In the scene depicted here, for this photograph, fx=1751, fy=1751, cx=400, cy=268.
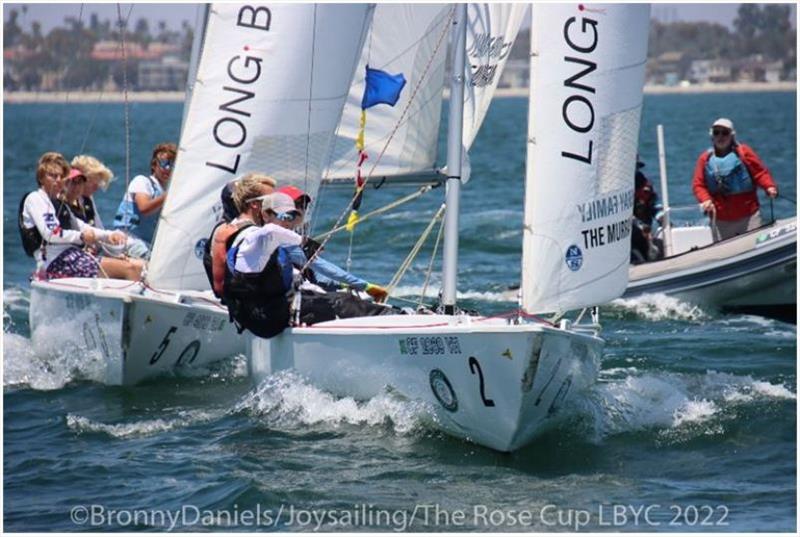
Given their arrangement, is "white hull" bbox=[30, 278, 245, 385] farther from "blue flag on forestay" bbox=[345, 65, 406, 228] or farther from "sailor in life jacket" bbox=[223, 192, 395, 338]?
"sailor in life jacket" bbox=[223, 192, 395, 338]

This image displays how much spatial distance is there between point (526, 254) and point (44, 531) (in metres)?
2.84

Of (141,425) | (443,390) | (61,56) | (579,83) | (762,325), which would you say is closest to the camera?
(579,83)

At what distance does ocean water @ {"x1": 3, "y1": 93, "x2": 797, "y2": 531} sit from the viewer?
862cm

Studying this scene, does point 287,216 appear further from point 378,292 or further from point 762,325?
point 762,325

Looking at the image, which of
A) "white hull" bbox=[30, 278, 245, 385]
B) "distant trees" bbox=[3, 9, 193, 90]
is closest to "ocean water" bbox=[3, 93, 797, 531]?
"white hull" bbox=[30, 278, 245, 385]

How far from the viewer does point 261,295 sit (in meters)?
10.0

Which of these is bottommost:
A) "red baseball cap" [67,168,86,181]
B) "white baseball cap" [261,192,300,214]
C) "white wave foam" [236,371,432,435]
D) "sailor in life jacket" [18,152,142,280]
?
"white wave foam" [236,371,432,435]

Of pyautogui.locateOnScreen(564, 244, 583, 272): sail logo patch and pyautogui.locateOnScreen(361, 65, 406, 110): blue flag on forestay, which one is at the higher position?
pyautogui.locateOnScreen(361, 65, 406, 110): blue flag on forestay

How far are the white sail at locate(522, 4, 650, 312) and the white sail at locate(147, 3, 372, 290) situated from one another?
2487 mm

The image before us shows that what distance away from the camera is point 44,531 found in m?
8.49

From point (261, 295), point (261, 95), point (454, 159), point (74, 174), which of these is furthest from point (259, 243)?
point (74, 174)

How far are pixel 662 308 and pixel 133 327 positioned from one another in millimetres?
5048

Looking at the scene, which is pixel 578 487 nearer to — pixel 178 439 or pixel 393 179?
pixel 178 439

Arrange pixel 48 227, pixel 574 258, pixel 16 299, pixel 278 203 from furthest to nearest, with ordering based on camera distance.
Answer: pixel 16 299, pixel 48 227, pixel 278 203, pixel 574 258
